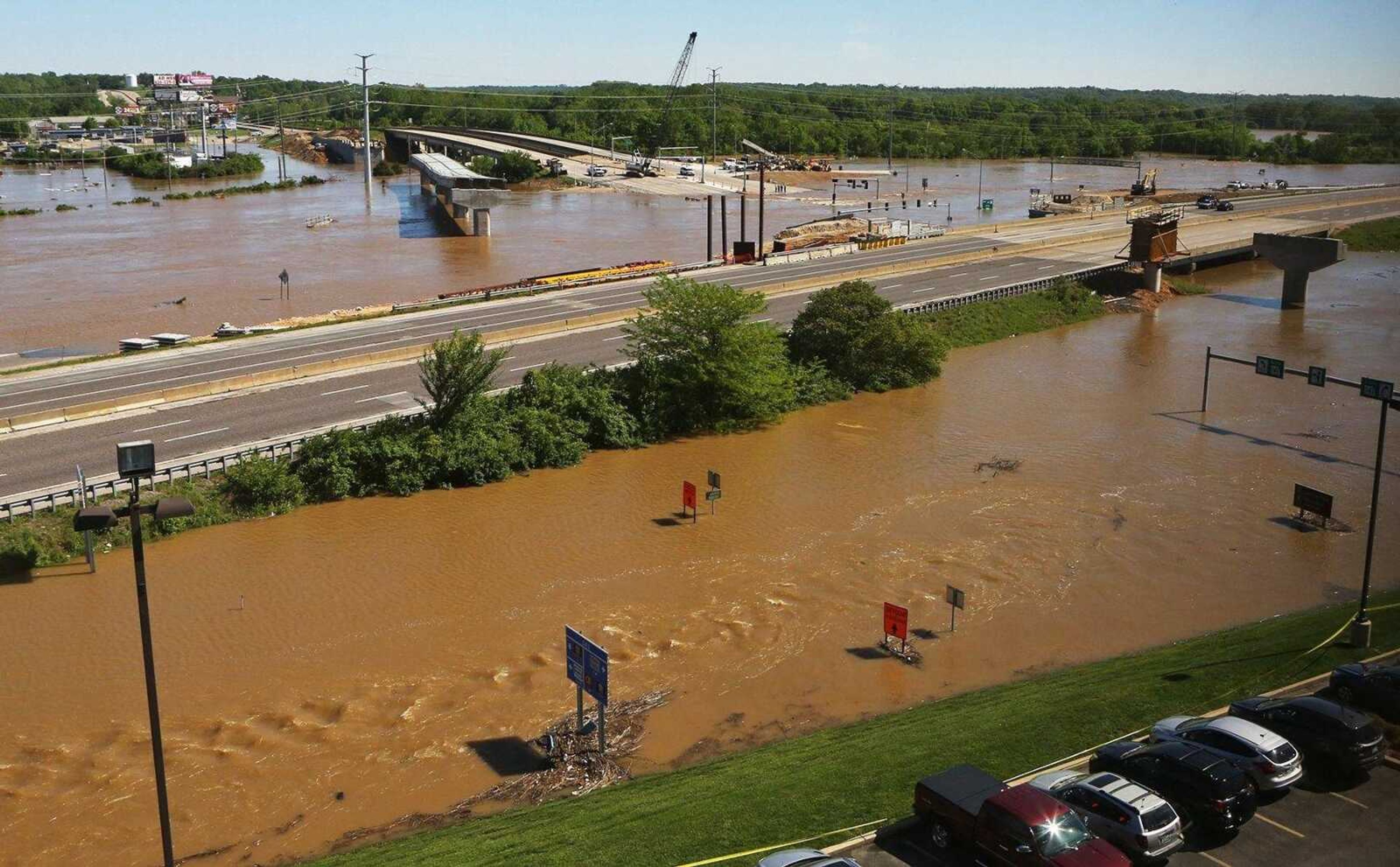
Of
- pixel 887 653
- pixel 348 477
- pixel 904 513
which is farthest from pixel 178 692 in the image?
pixel 904 513

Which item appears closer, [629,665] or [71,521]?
[629,665]

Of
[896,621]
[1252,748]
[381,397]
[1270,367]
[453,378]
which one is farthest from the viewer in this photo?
[1270,367]

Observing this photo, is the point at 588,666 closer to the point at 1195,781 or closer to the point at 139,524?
the point at 139,524

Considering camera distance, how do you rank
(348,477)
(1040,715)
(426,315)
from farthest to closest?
(426,315) → (348,477) → (1040,715)

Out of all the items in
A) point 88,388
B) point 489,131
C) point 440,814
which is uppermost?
point 489,131

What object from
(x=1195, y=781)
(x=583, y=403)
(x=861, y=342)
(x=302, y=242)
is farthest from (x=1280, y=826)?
(x=302, y=242)

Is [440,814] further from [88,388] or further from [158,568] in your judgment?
[88,388]

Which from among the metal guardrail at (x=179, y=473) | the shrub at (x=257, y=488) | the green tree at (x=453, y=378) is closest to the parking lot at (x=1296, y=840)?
the metal guardrail at (x=179, y=473)
